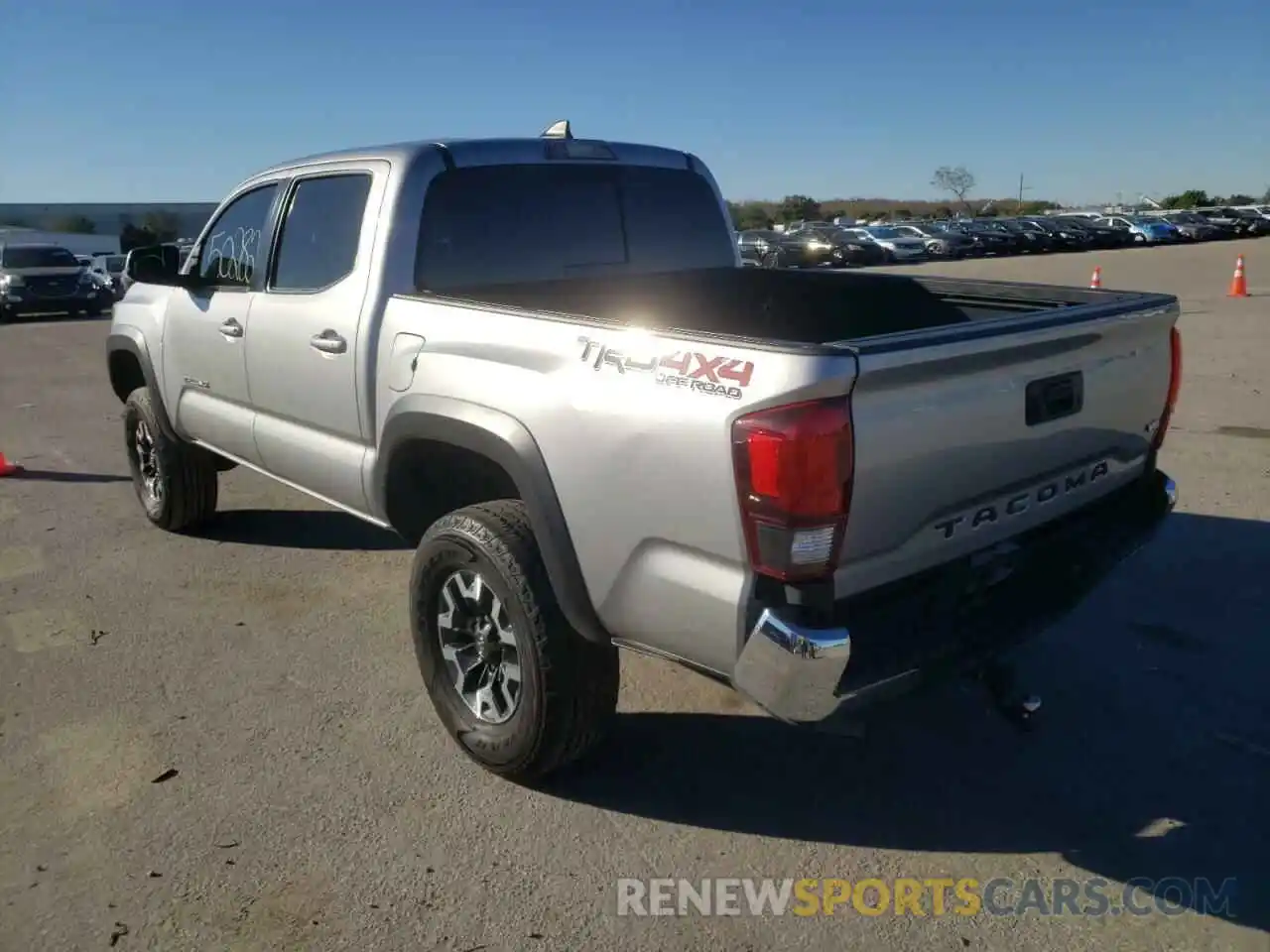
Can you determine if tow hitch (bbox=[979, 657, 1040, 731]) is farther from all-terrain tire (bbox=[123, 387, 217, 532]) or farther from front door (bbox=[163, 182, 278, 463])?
all-terrain tire (bbox=[123, 387, 217, 532])

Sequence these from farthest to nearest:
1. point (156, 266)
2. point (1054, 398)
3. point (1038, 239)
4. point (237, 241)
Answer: point (1038, 239) < point (156, 266) < point (237, 241) < point (1054, 398)

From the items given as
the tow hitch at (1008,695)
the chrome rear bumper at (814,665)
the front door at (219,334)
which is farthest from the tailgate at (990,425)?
the front door at (219,334)

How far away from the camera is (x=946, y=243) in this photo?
1540 inches

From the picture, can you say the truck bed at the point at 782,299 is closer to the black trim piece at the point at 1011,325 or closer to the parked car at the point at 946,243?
the black trim piece at the point at 1011,325

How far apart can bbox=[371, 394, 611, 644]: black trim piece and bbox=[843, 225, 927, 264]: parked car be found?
3643cm

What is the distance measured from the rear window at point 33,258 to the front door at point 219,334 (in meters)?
20.4

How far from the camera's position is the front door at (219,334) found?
4773 millimetres

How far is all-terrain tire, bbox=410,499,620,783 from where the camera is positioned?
10.2ft

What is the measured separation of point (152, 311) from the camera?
5.65 m

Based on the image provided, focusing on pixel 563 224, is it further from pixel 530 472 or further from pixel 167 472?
pixel 167 472

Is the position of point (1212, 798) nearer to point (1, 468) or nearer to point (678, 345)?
point (678, 345)

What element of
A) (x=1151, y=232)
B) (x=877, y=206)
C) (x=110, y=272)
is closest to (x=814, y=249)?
(x=1151, y=232)

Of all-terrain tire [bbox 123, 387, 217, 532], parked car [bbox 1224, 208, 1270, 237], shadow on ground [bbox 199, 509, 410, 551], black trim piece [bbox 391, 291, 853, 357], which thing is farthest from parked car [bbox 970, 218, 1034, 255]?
black trim piece [bbox 391, 291, 853, 357]

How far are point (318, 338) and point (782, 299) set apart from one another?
6.20 feet
